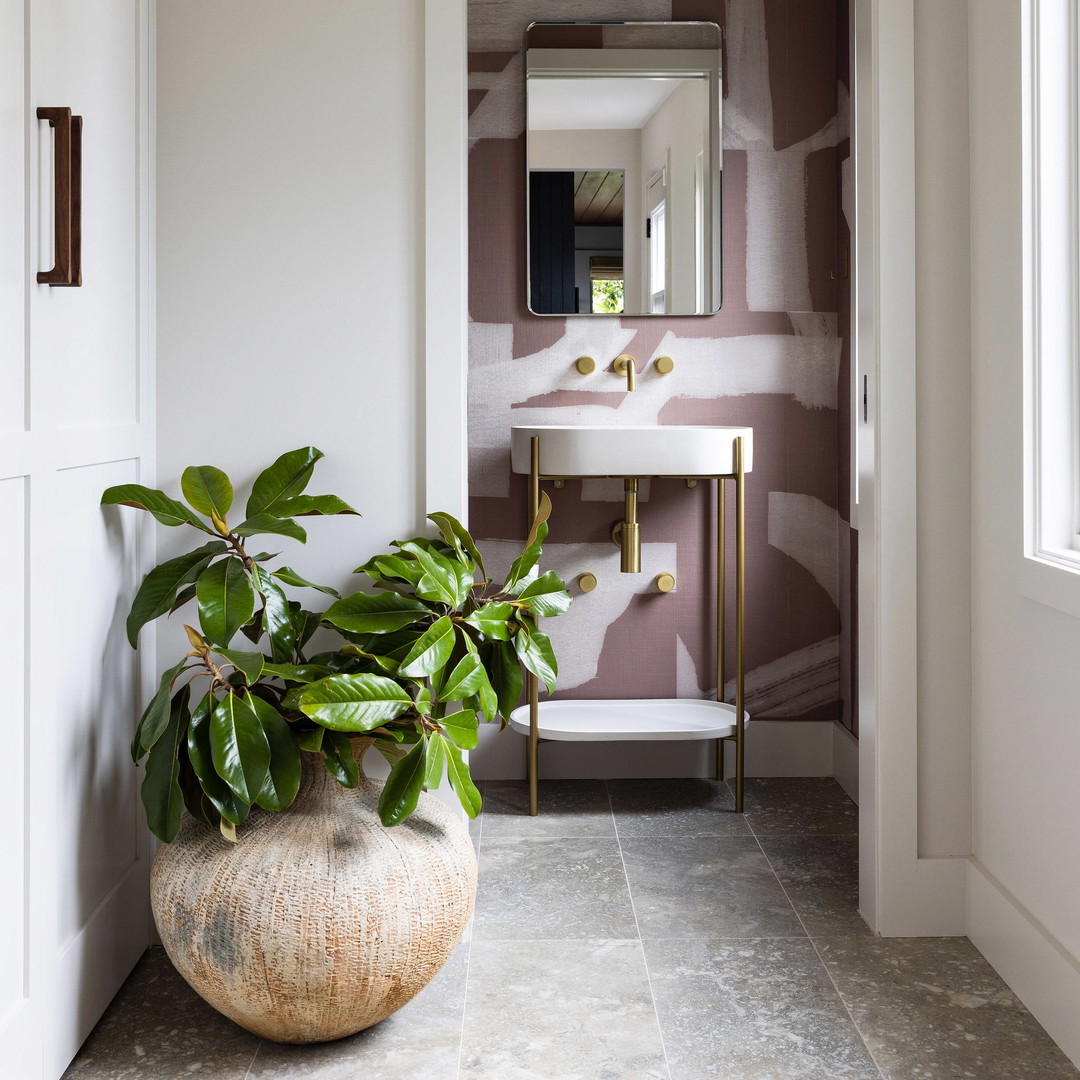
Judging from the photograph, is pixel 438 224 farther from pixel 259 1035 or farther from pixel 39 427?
pixel 259 1035

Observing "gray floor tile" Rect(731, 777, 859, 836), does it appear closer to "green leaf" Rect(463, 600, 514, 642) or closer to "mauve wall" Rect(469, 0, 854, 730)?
"mauve wall" Rect(469, 0, 854, 730)

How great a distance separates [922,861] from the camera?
1.97 m

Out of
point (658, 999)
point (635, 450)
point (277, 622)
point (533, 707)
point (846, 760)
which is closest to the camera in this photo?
point (277, 622)

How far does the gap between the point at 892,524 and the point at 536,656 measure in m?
0.73

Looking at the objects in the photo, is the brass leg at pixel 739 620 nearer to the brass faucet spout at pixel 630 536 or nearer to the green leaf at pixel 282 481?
the brass faucet spout at pixel 630 536

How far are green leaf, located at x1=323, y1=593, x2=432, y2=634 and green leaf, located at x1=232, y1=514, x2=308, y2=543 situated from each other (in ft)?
0.42

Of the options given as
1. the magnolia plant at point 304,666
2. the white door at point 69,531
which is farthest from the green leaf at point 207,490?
the white door at point 69,531

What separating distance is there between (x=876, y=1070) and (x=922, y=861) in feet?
1.71

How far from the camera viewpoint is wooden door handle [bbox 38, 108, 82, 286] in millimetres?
1420

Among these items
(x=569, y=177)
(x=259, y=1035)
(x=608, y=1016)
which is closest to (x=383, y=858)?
(x=259, y=1035)

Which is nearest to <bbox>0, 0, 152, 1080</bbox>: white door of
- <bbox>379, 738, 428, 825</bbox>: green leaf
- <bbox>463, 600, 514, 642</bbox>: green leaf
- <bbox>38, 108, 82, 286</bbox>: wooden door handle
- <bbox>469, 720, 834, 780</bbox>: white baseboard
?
<bbox>38, 108, 82, 286</bbox>: wooden door handle

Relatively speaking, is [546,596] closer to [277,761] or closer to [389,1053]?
[277,761]

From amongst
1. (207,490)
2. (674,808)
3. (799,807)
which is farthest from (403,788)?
(799,807)

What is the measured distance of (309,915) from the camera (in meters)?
1.48
